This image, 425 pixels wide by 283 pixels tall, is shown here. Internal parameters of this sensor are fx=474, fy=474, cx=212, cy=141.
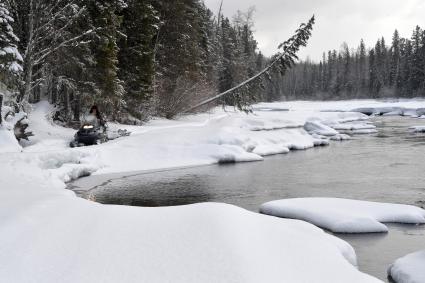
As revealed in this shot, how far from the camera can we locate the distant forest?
291 ft

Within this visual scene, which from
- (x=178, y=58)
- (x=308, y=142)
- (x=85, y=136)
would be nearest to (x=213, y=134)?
(x=85, y=136)

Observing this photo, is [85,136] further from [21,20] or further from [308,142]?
[308,142]

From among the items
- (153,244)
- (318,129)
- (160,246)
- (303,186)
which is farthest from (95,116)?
(318,129)

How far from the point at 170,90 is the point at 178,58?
8.62ft

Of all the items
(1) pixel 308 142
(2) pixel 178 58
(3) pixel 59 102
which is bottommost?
(1) pixel 308 142

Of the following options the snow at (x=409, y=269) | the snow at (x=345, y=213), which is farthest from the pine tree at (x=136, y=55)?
the snow at (x=409, y=269)

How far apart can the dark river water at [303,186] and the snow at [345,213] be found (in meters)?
0.31

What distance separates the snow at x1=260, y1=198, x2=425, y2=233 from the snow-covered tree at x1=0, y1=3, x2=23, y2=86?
1136cm

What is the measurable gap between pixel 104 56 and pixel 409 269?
67.9 ft

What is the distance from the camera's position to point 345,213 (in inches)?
404

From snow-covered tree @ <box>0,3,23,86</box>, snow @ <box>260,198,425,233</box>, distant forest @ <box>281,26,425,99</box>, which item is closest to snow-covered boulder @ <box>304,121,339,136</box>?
snow-covered tree @ <box>0,3,23,86</box>

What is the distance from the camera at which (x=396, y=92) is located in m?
93.9

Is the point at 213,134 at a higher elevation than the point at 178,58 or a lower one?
lower

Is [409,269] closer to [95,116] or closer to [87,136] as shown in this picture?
[87,136]
